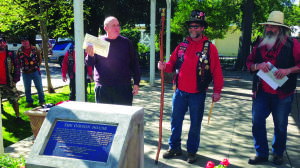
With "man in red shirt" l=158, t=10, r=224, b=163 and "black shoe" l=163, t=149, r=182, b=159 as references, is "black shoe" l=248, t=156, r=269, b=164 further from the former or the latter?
"black shoe" l=163, t=149, r=182, b=159

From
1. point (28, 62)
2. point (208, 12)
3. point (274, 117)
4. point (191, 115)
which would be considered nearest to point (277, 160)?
point (274, 117)

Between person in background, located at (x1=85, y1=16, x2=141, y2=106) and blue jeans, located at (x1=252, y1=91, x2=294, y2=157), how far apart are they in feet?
6.05

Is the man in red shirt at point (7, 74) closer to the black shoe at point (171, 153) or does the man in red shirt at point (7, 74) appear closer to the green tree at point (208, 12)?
the black shoe at point (171, 153)

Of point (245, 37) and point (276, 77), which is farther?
point (245, 37)

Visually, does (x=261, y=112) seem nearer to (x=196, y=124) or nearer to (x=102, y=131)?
(x=196, y=124)

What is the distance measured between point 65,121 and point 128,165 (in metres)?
0.70

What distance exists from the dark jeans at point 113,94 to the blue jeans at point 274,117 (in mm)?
1823

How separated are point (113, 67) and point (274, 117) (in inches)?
91.2

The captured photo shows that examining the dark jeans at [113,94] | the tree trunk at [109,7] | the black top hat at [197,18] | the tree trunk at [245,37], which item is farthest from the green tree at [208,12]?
the dark jeans at [113,94]

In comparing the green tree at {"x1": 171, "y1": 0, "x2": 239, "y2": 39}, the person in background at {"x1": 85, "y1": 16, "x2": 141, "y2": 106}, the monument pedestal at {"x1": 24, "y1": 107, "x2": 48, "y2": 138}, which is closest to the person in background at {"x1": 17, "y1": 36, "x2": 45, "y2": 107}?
the monument pedestal at {"x1": 24, "y1": 107, "x2": 48, "y2": 138}

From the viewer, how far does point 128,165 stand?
2.57 meters

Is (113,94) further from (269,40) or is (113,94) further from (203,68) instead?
(269,40)

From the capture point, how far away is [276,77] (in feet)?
12.2

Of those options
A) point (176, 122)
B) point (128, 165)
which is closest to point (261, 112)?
point (176, 122)
